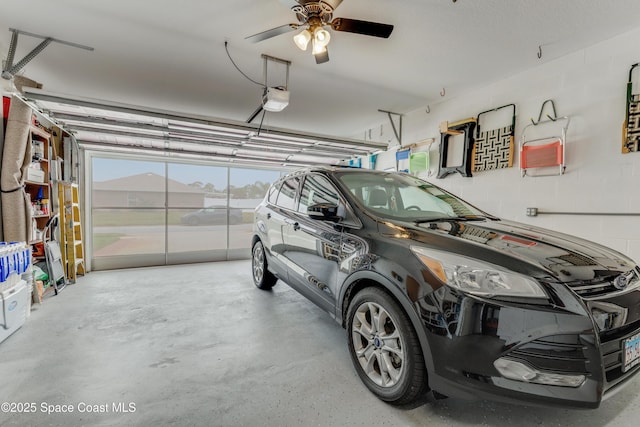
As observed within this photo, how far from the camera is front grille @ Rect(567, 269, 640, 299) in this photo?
118 centimetres

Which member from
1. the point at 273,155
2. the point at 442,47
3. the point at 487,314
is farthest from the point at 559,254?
the point at 273,155

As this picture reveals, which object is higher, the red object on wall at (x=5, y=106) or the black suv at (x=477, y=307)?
the red object on wall at (x=5, y=106)

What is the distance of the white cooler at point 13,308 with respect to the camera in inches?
88.7

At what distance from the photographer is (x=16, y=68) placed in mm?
2621

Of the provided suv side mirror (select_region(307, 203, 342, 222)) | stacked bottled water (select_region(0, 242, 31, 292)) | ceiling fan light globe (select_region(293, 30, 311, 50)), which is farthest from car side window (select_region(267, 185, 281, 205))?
stacked bottled water (select_region(0, 242, 31, 292))

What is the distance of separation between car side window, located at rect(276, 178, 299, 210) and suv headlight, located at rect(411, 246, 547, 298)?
171cm

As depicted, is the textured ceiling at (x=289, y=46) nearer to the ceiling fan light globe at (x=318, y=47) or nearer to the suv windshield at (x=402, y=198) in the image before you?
the ceiling fan light globe at (x=318, y=47)

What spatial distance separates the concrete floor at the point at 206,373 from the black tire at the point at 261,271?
0.41 metres

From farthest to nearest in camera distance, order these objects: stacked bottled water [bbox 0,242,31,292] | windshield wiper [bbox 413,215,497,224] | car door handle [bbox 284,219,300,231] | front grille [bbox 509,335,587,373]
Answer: car door handle [bbox 284,219,300,231] → stacked bottled water [bbox 0,242,31,292] → windshield wiper [bbox 413,215,497,224] → front grille [bbox 509,335,587,373]

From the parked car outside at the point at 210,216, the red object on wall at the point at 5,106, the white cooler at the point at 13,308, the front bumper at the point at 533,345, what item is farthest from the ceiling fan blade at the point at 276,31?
the parked car outside at the point at 210,216

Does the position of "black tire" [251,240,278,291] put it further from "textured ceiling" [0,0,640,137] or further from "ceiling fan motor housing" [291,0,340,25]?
"ceiling fan motor housing" [291,0,340,25]

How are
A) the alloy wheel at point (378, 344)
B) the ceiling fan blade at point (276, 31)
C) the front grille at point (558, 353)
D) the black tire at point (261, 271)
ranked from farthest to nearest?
1. the black tire at point (261, 271)
2. the ceiling fan blade at point (276, 31)
3. the alloy wheel at point (378, 344)
4. the front grille at point (558, 353)

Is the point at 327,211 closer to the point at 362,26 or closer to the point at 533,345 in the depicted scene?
the point at 533,345

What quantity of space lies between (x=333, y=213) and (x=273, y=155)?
4125 mm
